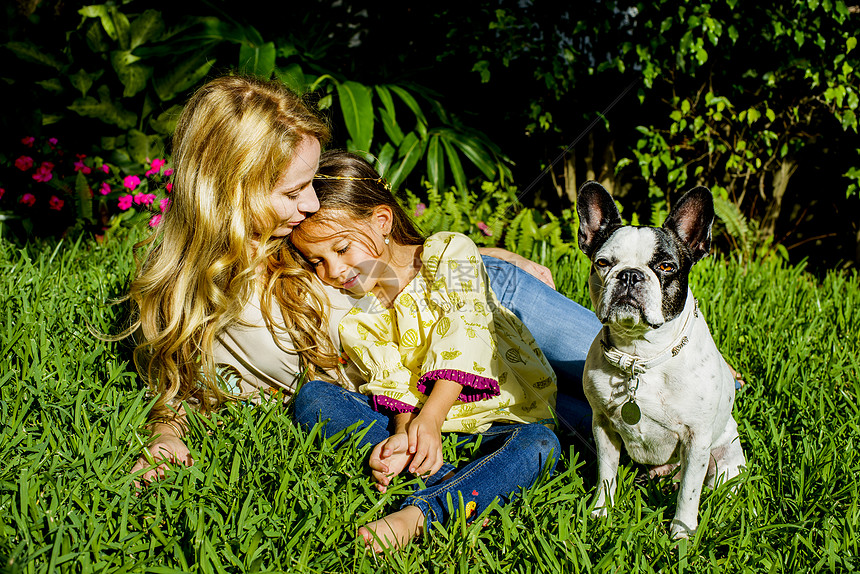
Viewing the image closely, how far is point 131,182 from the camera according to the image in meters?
4.29

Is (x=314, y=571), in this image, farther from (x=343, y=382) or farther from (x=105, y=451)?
(x=343, y=382)

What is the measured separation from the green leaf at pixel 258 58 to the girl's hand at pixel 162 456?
2.68 metres

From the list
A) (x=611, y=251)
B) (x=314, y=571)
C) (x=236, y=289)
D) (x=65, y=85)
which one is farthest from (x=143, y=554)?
(x=65, y=85)

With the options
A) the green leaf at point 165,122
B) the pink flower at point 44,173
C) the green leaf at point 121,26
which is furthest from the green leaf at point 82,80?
the pink flower at point 44,173

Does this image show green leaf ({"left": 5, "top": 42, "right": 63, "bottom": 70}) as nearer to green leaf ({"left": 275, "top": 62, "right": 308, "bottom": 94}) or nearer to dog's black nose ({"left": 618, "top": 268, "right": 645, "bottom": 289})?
green leaf ({"left": 275, "top": 62, "right": 308, "bottom": 94})

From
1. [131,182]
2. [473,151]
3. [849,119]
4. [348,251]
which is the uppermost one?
[849,119]

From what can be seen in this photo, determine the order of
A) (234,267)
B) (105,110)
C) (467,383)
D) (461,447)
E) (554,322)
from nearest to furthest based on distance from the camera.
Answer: (467,383) → (461,447) → (234,267) → (554,322) → (105,110)

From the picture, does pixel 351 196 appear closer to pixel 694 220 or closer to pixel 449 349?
pixel 449 349

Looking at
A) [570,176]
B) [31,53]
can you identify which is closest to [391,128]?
[570,176]

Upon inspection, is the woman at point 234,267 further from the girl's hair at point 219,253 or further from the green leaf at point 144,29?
the green leaf at point 144,29

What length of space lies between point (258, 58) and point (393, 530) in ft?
11.3

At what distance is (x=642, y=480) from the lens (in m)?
2.33

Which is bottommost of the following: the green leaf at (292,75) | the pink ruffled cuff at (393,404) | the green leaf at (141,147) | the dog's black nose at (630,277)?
the green leaf at (141,147)

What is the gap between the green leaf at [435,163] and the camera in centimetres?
466
